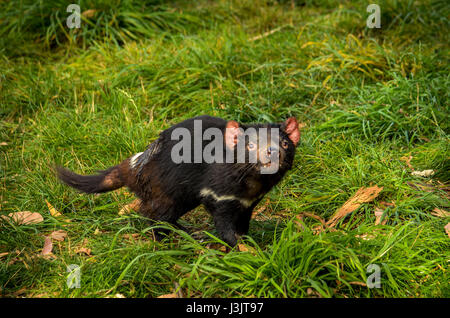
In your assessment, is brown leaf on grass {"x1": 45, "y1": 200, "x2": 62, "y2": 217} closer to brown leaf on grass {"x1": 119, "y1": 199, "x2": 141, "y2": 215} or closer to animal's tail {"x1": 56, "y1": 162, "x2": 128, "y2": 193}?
animal's tail {"x1": 56, "y1": 162, "x2": 128, "y2": 193}

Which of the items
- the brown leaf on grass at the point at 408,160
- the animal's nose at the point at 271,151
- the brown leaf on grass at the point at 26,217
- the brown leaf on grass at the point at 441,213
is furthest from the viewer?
the brown leaf on grass at the point at 408,160

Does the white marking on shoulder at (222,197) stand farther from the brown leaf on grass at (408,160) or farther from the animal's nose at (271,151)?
the brown leaf on grass at (408,160)

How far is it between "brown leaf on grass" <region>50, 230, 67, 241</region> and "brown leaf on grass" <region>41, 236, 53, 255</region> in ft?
0.09

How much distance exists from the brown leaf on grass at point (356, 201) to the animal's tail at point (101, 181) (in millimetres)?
1271

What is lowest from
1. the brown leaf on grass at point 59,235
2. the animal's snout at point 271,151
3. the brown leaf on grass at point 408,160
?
the brown leaf on grass at point 59,235

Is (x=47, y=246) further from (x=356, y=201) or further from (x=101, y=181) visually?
(x=356, y=201)

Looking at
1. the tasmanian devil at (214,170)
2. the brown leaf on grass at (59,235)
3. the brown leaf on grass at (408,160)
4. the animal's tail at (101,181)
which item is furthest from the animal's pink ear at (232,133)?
the brown leaf on grass at (408,160)

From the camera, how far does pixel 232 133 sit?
2.82m

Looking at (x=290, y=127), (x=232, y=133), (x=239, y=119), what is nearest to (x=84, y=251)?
(x=232, y=133)

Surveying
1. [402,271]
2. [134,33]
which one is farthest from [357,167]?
[134,33]

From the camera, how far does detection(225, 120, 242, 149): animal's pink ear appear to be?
2811 mm

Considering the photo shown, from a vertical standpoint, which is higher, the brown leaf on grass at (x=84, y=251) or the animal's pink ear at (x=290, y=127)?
the animal's pink ear at (x=290, y=127)

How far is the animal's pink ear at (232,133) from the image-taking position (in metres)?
2.81
